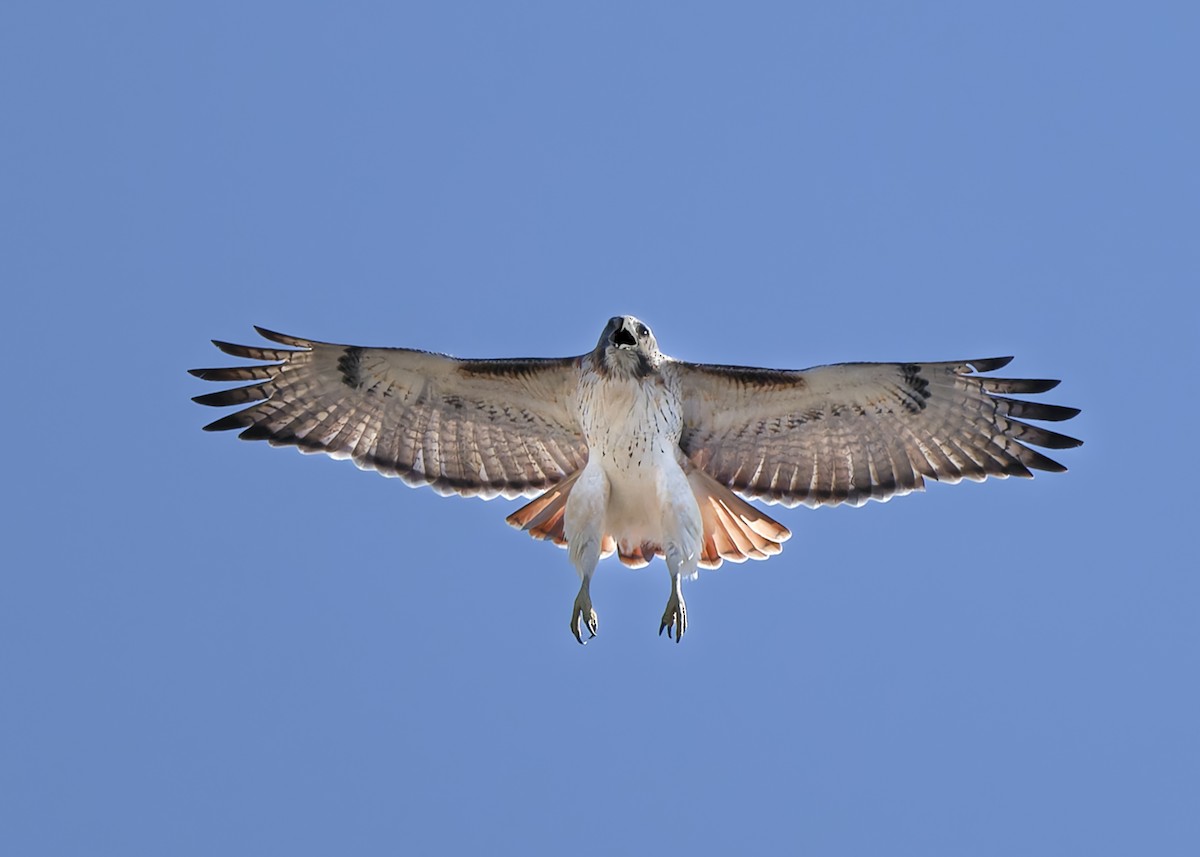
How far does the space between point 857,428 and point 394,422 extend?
3.67 m

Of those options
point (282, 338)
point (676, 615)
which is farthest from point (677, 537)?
point (282, 338)

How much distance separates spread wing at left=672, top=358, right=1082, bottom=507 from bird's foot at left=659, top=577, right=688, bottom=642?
140 cm

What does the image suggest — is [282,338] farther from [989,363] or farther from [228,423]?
[989,363]

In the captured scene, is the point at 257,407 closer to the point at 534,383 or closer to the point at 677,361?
the point at 534,383

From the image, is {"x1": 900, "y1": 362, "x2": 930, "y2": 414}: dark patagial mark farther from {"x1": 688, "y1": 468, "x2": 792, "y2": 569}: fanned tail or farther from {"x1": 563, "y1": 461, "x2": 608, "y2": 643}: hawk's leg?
{"x1": 563, "y1": 461, "x2": 608, "y2": 643}: hawk's leg

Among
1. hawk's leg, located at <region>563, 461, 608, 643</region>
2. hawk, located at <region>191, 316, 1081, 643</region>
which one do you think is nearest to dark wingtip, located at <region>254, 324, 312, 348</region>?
hawk, located at <region>191, 316, 1081, 643</region>

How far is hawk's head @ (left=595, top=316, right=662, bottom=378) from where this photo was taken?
45.7 ft

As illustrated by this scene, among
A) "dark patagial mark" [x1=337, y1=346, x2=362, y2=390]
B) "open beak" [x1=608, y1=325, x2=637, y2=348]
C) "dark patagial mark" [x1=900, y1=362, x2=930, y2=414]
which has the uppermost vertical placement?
Answer: "dark patagial mark" [x1=900, y1=362, x2=930, y2=414]

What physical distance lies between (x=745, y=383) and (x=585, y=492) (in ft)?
5.09

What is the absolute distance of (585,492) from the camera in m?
14.1

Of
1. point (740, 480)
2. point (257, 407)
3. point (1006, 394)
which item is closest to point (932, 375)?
point (1006, 394)

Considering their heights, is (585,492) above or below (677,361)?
below

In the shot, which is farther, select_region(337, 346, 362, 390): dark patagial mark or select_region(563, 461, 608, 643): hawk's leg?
select_region(337, 346, 362, 390): dark patagial mark

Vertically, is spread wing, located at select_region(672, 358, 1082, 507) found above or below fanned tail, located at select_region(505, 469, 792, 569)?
above
